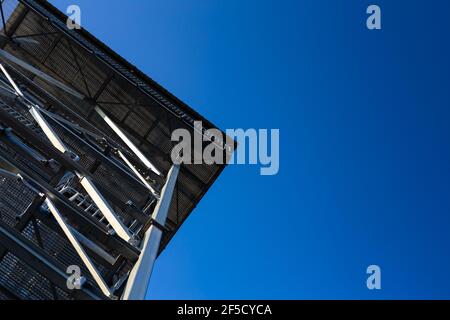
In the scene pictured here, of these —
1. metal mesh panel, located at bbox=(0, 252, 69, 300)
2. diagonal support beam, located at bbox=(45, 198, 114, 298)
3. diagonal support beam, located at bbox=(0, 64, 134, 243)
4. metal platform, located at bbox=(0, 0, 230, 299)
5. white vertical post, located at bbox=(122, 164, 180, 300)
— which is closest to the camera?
white vertical post, located at bbox=(122, 164, 180, 300)

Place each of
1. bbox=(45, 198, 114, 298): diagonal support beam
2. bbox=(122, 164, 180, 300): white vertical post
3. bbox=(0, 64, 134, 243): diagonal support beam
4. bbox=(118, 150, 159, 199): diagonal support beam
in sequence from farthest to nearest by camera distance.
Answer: bbox=(118, 150, 159, 199): diagonal support beam
bbox=(0, 64, 134, 243): diagonal support beam
bbox=(45, 198, 114, 298): diagonal support beam
bbox=(122, 164, 180, 300): white vertical post

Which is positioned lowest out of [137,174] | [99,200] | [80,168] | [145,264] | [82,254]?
[82,254]

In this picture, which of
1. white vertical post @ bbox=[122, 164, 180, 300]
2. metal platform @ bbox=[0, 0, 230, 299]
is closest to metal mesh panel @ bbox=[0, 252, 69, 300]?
metal platform @ bbox=[0, 0, 230, 299]

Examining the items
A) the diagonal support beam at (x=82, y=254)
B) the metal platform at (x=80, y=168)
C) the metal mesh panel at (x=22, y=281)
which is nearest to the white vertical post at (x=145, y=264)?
the metal platform at (x=80, y=168)

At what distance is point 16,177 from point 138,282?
2.78 metres

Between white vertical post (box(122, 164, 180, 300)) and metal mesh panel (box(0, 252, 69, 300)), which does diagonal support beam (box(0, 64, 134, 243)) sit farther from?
metal mesh panel (box(0, 252, 69, 300))

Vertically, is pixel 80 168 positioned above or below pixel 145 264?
above

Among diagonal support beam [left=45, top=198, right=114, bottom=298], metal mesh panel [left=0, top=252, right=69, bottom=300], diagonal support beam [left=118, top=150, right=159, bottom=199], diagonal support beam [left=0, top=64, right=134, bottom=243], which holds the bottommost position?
metal mesh panel [left=0, top=252, right=69, bottom=300]

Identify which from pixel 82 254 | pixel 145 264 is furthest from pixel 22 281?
pixel 145 264

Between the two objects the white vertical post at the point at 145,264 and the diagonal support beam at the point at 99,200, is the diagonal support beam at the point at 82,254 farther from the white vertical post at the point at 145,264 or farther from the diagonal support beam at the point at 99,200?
the diagonal support beam at the point at 99,200

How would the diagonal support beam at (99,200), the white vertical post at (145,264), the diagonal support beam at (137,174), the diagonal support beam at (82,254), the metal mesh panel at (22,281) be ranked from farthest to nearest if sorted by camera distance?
the diagonal support beam at (137,174), the metal mesh panel at (22,281), the diagonal support beam at (99,200), the diagonal support beam at (82,254), the white vertical post at (145,264)

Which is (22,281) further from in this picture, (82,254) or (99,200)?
(82,254)
